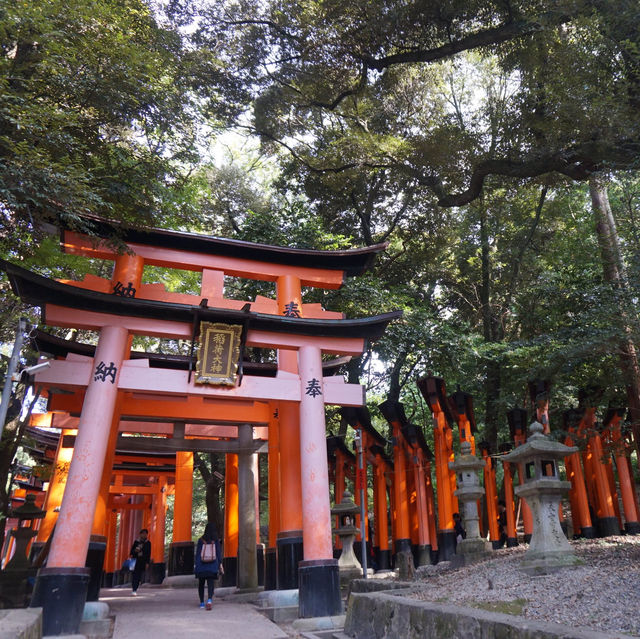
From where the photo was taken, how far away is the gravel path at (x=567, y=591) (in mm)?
4664

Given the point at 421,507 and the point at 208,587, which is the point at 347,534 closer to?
the point at 421,507

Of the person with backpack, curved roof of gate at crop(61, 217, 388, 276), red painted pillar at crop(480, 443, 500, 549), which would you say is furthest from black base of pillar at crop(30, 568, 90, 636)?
red painted pillar at crop(480, 443, 500, 549)

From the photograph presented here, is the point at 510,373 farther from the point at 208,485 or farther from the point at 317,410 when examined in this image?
the point at 208,485

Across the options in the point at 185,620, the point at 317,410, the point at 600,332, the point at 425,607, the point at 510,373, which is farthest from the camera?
the point at 510,373

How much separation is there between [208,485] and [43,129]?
16014 mm

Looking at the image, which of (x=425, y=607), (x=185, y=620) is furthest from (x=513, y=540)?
(x=425, y=607)

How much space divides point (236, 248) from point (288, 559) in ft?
19.0

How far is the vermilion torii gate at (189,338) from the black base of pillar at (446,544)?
19.3ft

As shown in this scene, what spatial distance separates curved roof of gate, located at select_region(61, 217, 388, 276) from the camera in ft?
30.0

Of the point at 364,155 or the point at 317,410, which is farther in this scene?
the point at 364,155

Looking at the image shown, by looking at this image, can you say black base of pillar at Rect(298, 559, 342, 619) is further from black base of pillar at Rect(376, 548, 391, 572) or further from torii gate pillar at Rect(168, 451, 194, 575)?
black base of pillar at Rect(376, 548, 391, 572)

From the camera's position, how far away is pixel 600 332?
9852 mm

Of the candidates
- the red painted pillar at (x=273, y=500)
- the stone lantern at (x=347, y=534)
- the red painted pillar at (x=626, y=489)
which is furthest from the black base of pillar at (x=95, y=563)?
the red painted pillar at (x=626, y=489)

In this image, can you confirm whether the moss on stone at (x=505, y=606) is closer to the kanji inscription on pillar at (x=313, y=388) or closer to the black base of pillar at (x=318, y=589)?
the black base of pillar at (x=318, y=589)
